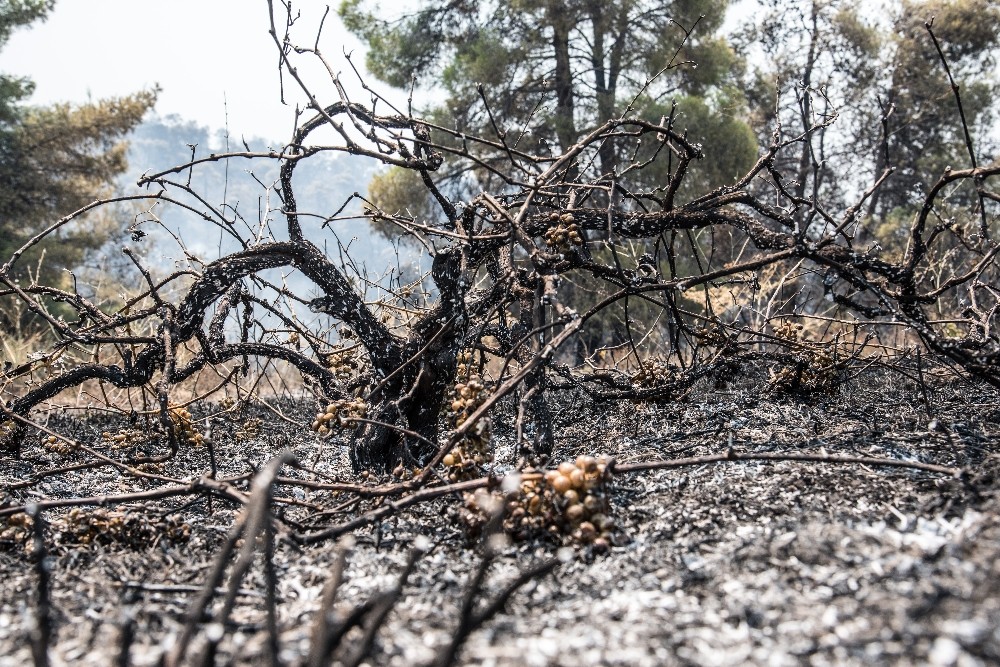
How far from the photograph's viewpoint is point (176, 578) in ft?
4.61

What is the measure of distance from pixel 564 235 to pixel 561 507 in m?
0.87

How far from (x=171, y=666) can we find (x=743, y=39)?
51.5 ft

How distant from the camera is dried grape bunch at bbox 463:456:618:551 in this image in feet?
4.56

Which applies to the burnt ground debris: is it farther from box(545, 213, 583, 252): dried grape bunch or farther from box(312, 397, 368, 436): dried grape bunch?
box(545, 213, 583, 252): dried grape bunch

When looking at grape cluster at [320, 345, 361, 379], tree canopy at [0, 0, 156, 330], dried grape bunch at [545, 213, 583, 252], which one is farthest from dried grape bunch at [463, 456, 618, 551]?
tree canopy at [0, 0, 156, 330]

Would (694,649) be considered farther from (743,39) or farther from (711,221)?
(743,39)

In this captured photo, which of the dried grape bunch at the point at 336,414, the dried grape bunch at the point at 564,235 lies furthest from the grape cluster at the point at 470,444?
the dried grape bunch at the point at 564,235

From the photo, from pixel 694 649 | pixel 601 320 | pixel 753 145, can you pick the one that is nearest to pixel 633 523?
pixel 694 649

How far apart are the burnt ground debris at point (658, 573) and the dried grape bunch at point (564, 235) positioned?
28.7 inches

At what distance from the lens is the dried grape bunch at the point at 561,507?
54.7 inches

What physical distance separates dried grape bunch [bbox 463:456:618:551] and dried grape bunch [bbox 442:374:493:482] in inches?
6.6

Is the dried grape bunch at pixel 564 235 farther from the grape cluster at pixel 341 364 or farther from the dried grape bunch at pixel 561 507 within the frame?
the grape cluster at pixel 341 364

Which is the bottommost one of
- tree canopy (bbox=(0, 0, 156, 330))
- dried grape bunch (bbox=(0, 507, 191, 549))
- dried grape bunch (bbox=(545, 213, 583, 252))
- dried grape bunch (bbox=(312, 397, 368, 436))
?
dried grape bunch (bbox=(0, 507, 191, 549))

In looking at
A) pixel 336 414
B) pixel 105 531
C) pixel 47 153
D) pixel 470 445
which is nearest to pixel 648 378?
pixel 470 445
